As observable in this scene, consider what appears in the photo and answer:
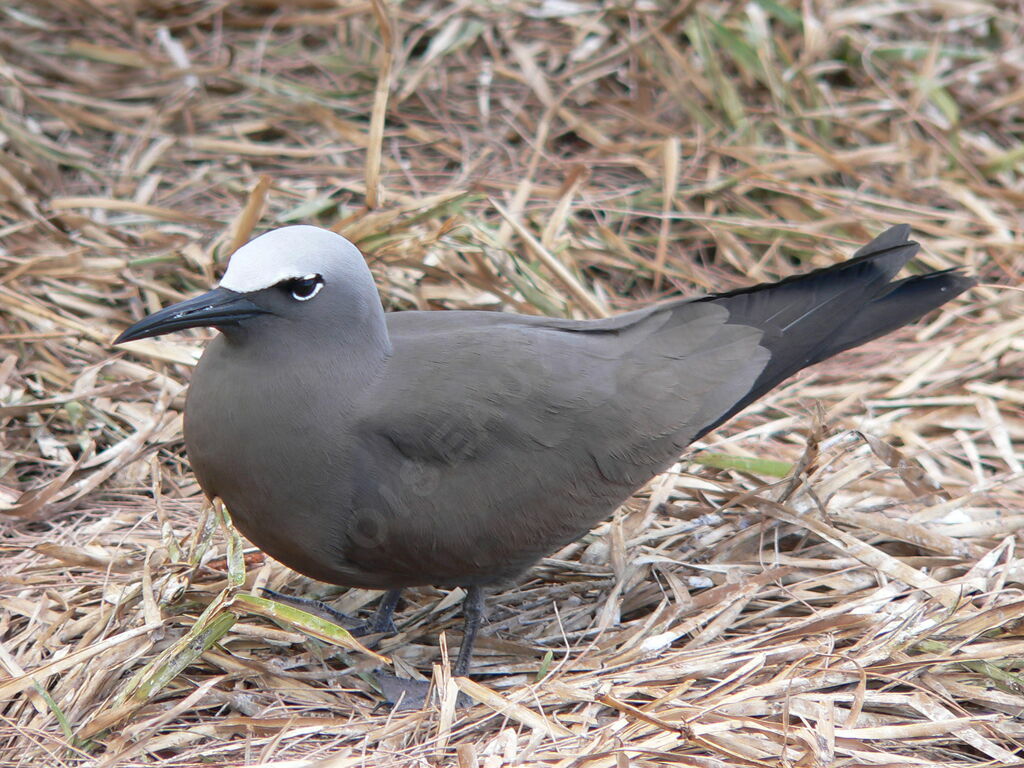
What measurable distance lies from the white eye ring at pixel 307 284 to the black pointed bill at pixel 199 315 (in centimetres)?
9

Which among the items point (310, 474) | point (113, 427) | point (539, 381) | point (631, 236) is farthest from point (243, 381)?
point (631, 236)

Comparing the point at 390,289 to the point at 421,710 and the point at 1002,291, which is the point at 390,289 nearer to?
the point at 421,710

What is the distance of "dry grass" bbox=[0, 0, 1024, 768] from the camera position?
3.08 metres

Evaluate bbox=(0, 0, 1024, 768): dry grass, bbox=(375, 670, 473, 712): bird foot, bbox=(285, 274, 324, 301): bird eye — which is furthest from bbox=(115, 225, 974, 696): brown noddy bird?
bbox=(0, 0, 1024, 768): dry grass

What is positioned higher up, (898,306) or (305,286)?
(305,286)

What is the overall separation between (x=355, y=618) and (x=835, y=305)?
167 cm

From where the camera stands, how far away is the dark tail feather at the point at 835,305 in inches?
139

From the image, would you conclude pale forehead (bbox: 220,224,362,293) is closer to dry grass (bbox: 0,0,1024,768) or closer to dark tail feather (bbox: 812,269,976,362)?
dry grass (bbox: 0,0,1024,768)

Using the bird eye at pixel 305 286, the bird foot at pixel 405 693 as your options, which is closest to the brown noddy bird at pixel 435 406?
the bird eye at pixel 305 286

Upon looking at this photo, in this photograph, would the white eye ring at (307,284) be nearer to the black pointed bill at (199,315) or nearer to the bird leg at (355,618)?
the black pointed bill at (199,315)

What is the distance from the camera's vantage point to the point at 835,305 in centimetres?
354

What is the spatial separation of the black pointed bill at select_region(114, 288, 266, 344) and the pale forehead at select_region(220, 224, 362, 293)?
3 cm

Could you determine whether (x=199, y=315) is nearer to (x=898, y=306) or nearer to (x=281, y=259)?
(x=281, y=259)

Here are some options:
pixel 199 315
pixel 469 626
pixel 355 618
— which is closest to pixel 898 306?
pixel 469 626
